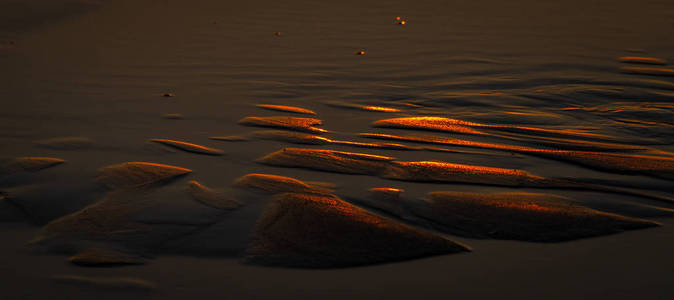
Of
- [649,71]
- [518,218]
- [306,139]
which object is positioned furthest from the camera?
[649,71]

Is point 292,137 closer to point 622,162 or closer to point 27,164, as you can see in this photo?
point 27,164

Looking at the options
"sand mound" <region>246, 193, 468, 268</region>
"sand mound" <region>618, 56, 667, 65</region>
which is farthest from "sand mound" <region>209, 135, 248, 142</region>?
"sand mound" <region>618, 56, 667, 65</region>

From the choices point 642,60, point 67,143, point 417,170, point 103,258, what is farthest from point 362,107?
point 642,60

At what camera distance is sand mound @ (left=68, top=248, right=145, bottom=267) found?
162cm

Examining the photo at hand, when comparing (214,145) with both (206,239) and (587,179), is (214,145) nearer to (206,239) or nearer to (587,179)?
(206,239)

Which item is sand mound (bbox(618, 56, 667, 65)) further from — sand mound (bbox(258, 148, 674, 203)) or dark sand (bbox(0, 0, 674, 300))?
sand mound (bbox(258, 148, 674, 203))

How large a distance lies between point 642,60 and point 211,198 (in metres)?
3.34

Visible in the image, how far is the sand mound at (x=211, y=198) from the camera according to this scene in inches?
77.5

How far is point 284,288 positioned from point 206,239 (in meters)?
0.33

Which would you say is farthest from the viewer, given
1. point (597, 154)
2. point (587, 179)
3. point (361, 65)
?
point (361, 65)

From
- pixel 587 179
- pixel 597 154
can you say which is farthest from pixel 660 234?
pixel 597 154

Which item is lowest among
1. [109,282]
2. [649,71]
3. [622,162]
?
[109,282]

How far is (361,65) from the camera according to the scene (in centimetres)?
400

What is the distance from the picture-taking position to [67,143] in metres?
2.52
